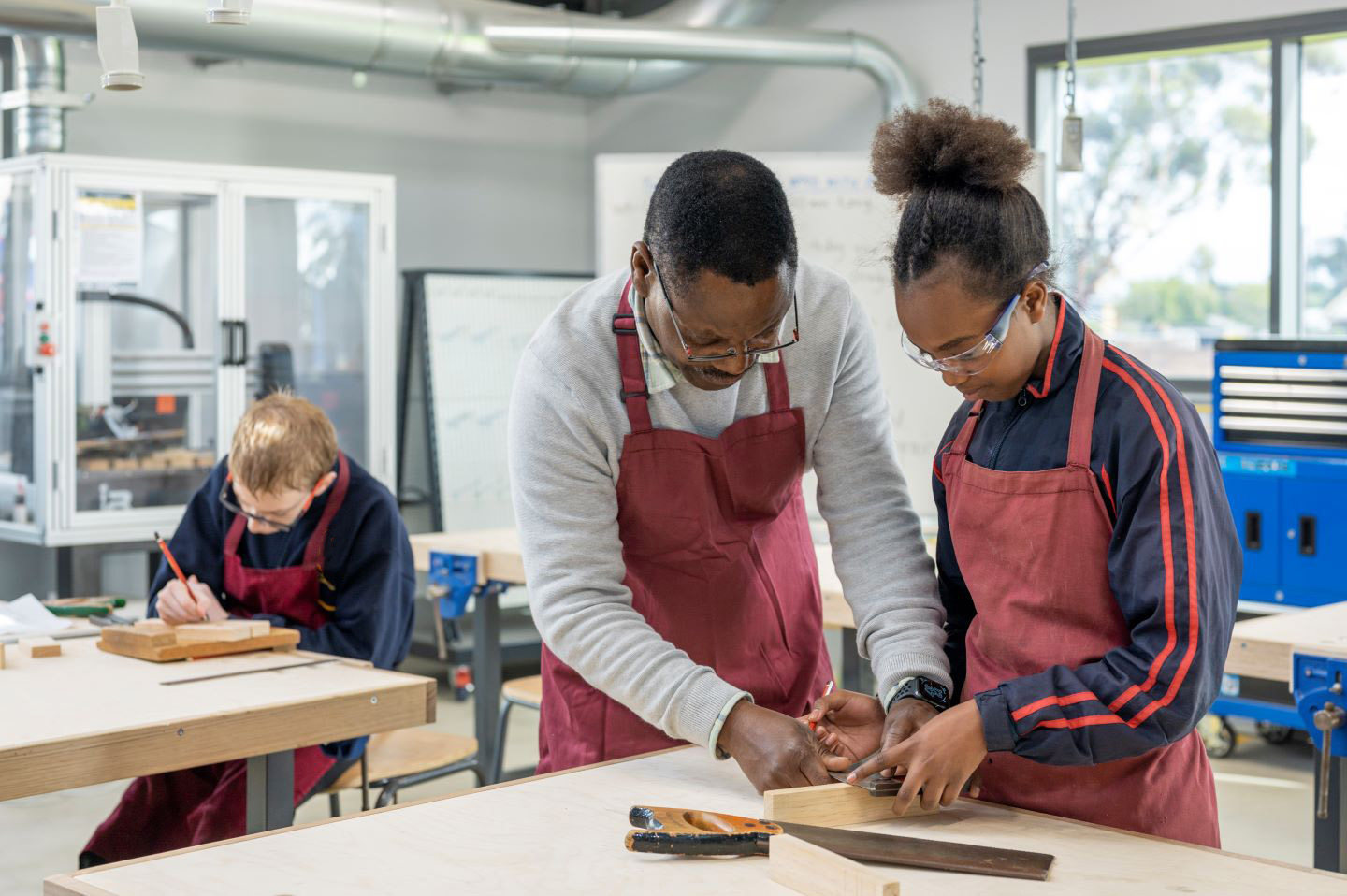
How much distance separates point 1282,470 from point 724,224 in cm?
366

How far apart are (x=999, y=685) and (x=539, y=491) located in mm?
604

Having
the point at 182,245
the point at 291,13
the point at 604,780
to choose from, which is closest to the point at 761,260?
the point at 604,780

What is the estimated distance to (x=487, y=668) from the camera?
3803 mm

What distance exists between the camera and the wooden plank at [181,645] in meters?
2.47

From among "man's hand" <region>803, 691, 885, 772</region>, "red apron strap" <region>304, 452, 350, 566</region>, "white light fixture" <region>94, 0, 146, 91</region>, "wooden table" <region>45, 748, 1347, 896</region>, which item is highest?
"white light fixture" <region>94, 0, 146, 91</region>

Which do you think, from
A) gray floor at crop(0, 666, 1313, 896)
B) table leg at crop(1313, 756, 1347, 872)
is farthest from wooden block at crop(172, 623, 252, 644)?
table leg at crop(1313, 756, 1347, 872)

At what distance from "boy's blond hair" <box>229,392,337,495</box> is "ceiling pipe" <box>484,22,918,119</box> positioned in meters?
3.35

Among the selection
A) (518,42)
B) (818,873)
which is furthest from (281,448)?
(518,42)

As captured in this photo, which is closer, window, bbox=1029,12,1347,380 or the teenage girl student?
the teenage girl student

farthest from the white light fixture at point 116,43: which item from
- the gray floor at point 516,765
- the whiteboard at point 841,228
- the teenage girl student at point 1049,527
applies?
the whiteboard at point 841,228

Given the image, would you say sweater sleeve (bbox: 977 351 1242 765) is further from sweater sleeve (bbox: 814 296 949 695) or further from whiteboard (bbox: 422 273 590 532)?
whiteboard (bbox: 422 273 590 532)

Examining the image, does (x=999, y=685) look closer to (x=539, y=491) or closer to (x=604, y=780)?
(x=604, y=780)

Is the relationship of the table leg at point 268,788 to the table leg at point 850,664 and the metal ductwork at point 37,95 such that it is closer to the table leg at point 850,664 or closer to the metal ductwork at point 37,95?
the table leg at point 850,664

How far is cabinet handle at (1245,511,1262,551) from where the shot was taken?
4691 millimetres
